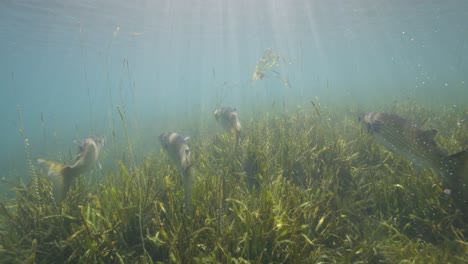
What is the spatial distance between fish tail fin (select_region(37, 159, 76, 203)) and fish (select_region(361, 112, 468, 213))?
476 cm

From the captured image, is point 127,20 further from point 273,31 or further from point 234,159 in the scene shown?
point 234,159

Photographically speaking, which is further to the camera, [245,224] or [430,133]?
[430,133]

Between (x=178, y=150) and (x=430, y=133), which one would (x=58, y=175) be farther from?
(x=430, y=133)

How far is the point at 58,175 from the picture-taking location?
346cm

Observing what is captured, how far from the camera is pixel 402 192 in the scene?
14.1 ft

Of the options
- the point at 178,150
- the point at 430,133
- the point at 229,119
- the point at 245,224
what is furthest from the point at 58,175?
the point at 430,133

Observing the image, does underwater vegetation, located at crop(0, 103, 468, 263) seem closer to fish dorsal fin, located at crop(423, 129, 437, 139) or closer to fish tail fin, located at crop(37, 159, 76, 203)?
fish tail fin, located at crop(37, 159, 76, 203)

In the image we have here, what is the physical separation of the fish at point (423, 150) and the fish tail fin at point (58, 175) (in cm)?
476

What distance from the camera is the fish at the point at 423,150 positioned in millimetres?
3148

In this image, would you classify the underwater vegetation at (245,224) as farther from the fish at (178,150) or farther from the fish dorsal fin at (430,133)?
the fish dorsal fin at (430,133)

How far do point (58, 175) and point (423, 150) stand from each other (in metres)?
4.87

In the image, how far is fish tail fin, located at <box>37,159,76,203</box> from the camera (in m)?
3.41

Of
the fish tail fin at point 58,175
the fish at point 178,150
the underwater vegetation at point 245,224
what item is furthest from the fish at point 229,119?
the fish tail fin at point 58,175

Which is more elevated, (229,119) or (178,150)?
(229,119)
